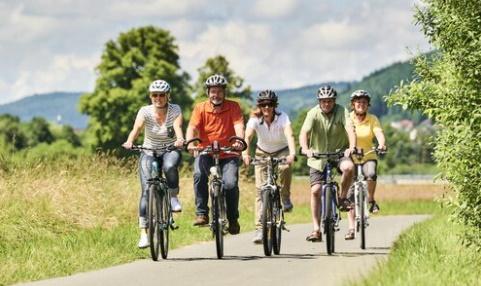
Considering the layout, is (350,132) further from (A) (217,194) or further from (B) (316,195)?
(A) (217,194)

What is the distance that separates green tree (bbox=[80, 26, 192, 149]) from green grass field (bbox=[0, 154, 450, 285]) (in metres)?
43.1

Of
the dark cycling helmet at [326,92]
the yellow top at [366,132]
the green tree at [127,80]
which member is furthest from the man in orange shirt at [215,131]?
the green tree at [127,80]

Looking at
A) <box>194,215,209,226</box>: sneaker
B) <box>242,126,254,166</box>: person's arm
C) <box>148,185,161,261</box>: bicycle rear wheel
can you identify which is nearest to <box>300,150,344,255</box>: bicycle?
<box>242,126,254,166</box>: person's arm

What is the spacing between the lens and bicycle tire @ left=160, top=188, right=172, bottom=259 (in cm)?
1197

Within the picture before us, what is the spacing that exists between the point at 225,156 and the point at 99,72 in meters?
57.8

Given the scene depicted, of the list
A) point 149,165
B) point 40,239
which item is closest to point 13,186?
point 40,239

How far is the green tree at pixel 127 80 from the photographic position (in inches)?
2566

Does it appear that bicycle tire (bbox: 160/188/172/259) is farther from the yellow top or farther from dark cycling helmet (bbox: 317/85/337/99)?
the yellow top

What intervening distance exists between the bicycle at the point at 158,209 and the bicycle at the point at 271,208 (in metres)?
1.11

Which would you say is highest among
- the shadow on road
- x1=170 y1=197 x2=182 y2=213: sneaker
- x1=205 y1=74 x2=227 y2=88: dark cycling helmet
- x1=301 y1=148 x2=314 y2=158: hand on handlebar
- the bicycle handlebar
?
x1=205 y1=74 x2=227 y2=88: dark cycling helmet

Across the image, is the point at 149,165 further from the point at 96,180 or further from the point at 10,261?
the point at 96,180

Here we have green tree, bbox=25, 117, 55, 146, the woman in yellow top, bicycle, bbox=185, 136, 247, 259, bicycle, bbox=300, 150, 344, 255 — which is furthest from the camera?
green tree, bbox=25, 117, 55, 146

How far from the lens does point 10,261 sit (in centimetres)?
1084

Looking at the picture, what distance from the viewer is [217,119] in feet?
41.8
